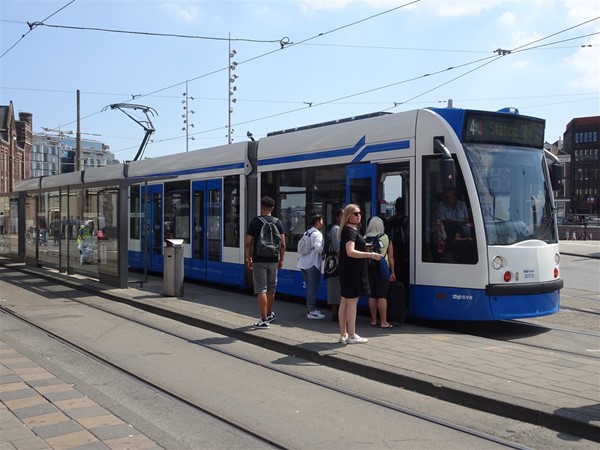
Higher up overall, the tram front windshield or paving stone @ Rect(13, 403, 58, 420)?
the tram front windshield

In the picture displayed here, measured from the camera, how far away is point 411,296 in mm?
8727

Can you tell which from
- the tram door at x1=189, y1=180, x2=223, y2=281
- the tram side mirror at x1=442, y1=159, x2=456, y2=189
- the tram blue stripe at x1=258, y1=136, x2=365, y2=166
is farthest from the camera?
the tram door at x1=189, y1=180, x2=223, y2=281

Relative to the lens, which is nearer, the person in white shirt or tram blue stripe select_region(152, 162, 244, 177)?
the person in white shirt

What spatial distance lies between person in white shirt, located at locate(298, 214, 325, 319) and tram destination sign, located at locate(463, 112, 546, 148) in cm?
267

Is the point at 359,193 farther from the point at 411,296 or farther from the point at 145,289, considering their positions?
the point at 145,289

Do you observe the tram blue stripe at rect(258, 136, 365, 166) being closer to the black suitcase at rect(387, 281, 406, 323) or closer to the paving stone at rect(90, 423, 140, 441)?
the black suitcase at rect(387, 281, 406, 323)

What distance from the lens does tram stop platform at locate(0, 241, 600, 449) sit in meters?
5.07

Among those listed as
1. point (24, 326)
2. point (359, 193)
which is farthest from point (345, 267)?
point (24, 326)

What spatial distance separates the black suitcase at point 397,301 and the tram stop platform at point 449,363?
0.18 meters

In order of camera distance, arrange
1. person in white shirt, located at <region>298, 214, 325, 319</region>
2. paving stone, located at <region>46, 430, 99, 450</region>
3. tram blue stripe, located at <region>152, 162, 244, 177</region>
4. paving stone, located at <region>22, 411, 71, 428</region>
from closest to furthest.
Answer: paving stone, located at <region>46, 430, 99, 450</region>
paving stone, located at <region>22, 411, 71, 428</region>
person in white shirt, located at <region>298, 214, 325, 319</region>
tram blue stripe, located at <region>152, 162, 244, 177</region>

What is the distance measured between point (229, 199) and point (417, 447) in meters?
9.12

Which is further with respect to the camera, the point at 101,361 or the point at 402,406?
the point at 101,361

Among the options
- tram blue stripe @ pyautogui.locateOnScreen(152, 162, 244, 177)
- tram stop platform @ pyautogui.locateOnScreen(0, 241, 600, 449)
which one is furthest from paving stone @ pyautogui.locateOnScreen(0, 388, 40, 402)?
tram blue stripe @ pyautogui.locateOnScreen(152, 162, 244, 177)

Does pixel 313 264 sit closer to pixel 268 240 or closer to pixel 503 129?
pixel 268 240
